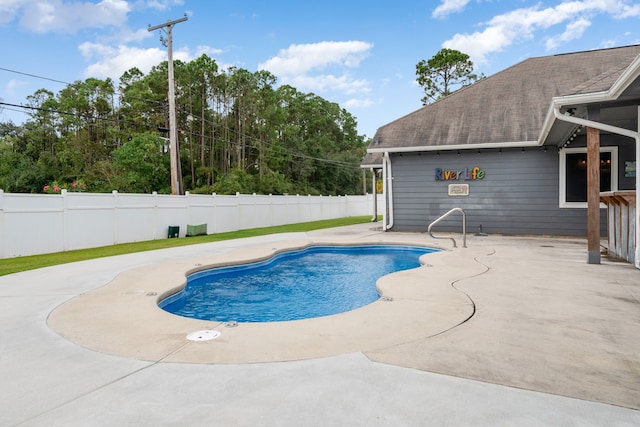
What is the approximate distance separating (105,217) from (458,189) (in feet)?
33.7

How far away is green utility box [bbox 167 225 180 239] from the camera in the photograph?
12.6 m

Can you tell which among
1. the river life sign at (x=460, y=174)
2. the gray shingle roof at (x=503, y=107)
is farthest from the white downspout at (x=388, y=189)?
the river life sign at (x=460, y=174)

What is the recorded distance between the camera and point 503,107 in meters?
12.2

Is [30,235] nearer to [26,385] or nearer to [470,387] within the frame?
[26,385]

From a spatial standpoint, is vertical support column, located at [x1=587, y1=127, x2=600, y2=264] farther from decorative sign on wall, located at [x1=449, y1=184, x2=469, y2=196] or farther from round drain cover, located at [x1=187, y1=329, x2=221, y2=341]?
round drain cover, located at [x1=187, y1=329, x2=221, y2=341]

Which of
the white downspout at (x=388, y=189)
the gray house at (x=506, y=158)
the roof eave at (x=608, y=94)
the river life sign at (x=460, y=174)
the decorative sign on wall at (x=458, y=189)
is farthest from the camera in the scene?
the white downspout at (x=388, y=189)

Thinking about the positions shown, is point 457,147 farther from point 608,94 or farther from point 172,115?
point 172,115

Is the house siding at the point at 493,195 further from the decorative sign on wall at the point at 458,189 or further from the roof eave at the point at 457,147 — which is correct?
the roof eave at the point at 457,147

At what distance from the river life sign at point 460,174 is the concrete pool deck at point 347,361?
7.13 meters

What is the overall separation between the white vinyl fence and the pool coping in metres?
4.90

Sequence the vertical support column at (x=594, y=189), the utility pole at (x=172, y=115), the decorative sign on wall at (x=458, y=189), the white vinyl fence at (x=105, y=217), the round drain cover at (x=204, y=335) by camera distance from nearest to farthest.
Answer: the round drain cover at (x=204, y=335) → the vertical support column at (x=594, y=189) → the white vinyl fence at (x=105, y=217) → the decorative sign on wall at (x=458, y=189) → the utility pole at (x=172, y=115)

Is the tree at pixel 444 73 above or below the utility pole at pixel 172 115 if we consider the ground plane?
above

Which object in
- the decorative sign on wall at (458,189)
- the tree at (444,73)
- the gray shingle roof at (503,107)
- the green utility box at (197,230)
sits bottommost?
the green utility box at (197,230)

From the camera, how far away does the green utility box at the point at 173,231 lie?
41.5 ft
